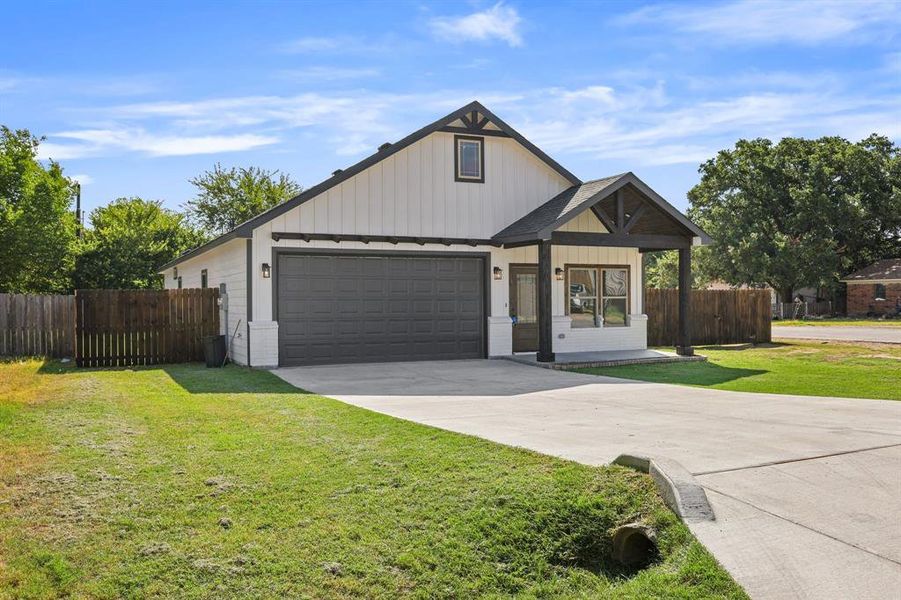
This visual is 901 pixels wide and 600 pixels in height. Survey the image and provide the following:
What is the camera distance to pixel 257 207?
45.0m

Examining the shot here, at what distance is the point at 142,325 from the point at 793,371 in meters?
14.1

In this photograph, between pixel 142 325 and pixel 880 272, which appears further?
pixel 880 272

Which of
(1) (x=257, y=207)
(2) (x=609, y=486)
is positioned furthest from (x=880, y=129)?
(2) (x=609, y=486)

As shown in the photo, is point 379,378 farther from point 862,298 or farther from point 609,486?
point 862,298

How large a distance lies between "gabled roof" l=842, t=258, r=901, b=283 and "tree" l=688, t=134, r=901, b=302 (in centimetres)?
117

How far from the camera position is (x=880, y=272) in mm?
45594

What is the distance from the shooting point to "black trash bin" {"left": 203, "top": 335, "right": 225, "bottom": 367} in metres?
15.5

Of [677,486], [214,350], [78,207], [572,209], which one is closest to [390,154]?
[572,209]

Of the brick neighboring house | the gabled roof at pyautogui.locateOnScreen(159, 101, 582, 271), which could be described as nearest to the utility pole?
the gabled roof at pyautogui.locateOnScreen(159, 101, 582, 271)

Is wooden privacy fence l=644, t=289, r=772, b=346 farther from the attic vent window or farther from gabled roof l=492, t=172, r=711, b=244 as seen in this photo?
the attic vent window

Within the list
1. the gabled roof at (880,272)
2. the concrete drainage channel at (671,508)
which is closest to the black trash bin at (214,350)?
the concrete drainage channel at (671,508)

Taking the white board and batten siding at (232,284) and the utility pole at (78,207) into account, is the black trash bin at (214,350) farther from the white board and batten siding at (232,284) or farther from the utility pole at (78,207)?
the utility pole at (78,207)

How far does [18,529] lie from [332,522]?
82.1 inches

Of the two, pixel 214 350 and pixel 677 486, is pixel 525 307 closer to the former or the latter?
pixel 214 350
